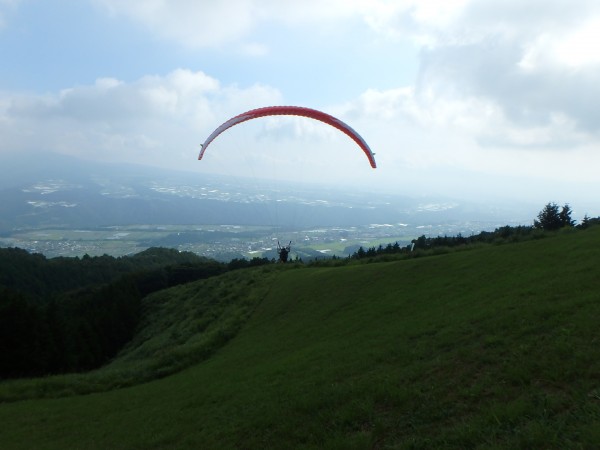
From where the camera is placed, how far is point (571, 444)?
4996mm

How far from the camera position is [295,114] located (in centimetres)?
2098

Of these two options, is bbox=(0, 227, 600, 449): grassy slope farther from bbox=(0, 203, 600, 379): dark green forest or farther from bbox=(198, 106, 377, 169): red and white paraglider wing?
bbox=(0, 203, 600, 379): dark green forest

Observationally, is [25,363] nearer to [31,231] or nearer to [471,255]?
[471,255]

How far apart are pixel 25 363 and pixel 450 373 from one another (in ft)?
93.1

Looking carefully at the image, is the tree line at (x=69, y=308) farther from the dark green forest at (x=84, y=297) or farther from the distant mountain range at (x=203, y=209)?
the distant mountain range at (x=203, y=209)

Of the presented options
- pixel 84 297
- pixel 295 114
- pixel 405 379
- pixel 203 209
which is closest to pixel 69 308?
pixel 84 297

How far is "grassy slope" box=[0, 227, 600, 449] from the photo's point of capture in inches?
252

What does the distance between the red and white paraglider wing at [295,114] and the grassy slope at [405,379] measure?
7.29 meters

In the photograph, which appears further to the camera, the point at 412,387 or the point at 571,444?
the point at 412,387

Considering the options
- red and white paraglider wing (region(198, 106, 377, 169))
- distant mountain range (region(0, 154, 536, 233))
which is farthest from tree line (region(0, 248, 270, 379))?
distant mountain range (region(0, 154, 536, 233))

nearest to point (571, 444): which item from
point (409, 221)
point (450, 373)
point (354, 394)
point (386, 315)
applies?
point (450, 373)

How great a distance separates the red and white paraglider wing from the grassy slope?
23.9 ft

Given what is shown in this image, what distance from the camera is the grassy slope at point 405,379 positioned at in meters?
6.40

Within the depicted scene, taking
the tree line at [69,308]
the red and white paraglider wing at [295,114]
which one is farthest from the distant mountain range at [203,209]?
the red and white paraglider wing at [295,114]
